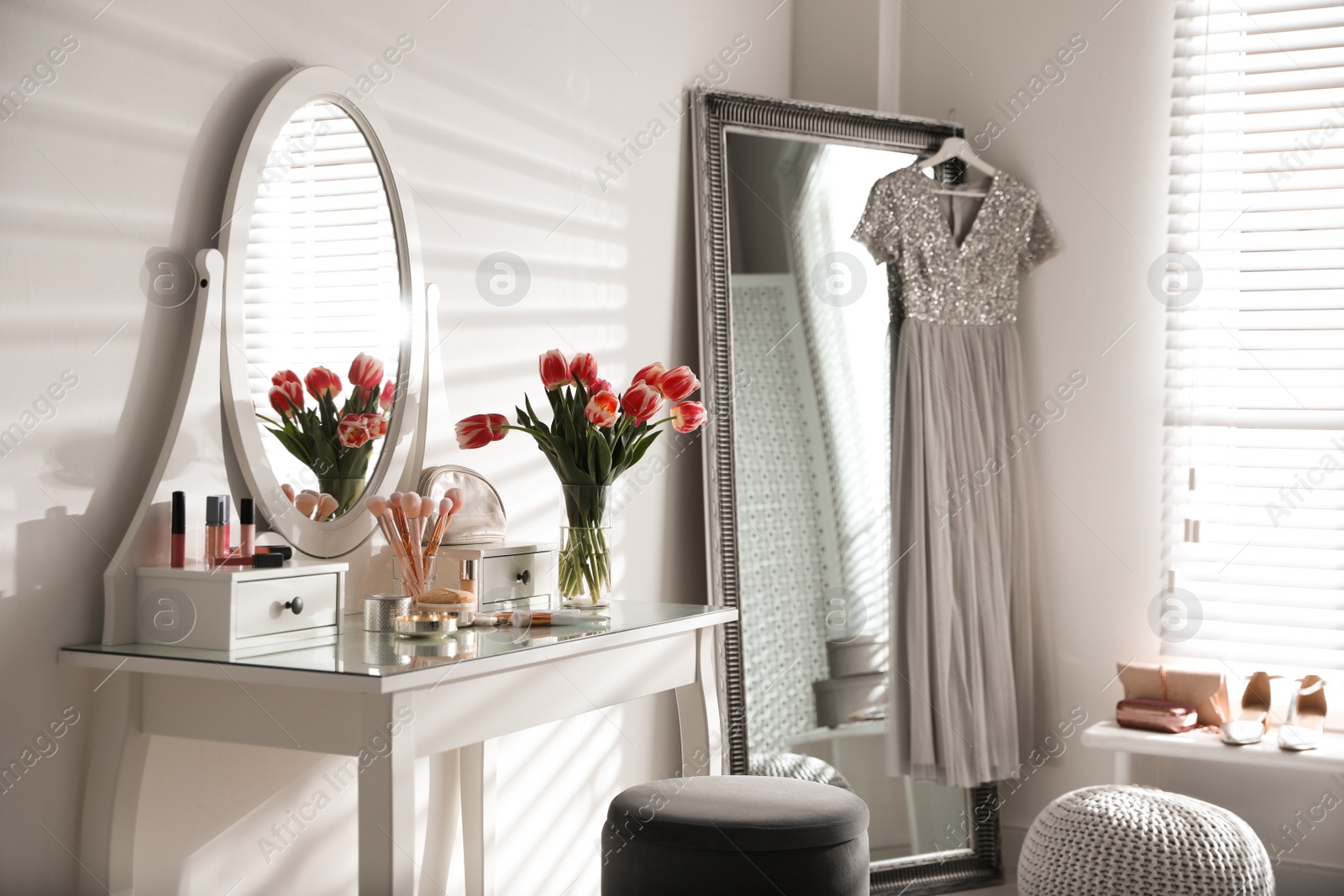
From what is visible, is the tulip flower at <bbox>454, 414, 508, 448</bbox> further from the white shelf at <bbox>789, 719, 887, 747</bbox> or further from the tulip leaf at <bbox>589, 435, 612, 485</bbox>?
the white shelf at <bbox>789, 719, 887, 747</bbox>

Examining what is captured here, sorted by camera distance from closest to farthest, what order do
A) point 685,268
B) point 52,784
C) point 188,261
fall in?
1. point 52,784
2. point 188,261
3. point 685,268

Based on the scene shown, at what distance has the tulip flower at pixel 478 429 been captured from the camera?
216cm

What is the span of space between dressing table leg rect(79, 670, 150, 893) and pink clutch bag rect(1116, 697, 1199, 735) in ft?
7.72

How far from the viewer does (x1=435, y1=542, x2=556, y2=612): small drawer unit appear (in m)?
2.06

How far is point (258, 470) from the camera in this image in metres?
1.87

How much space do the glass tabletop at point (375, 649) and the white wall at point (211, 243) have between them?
17 cm

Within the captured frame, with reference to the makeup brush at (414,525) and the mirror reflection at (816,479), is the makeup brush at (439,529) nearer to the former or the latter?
the makeup brush at (414,525)

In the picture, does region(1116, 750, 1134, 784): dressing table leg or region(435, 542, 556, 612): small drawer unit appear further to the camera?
region(1116, 750, 1134, 784): dressing table leg

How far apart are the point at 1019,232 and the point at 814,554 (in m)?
1.08

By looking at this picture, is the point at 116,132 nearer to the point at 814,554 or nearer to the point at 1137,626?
the point at 814,554

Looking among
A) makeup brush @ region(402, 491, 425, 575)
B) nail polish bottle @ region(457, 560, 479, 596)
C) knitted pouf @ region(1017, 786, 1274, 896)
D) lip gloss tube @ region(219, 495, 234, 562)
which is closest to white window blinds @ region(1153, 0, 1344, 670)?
knitted pouf @ region(1017, 786, 1274, 896)

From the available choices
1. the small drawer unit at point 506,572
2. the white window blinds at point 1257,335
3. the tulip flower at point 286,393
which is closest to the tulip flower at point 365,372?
the tulip flower at point 286,393

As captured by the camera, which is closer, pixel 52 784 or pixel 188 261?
pixel 52 784

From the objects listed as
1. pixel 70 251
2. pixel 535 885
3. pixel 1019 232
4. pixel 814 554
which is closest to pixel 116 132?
pixel 70 251
